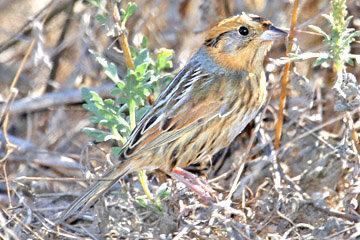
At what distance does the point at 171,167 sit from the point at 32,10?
2976 millimetres

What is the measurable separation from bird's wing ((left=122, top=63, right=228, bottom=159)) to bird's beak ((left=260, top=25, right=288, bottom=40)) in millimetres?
310

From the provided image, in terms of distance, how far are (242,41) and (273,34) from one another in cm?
18

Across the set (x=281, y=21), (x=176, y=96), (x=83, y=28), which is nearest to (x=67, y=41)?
(x=83, y=28)

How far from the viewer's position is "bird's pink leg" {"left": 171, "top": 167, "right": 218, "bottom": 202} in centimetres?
296

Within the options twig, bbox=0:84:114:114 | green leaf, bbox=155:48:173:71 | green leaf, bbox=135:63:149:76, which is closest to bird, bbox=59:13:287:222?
green leaf, bbox=155:48:173:71

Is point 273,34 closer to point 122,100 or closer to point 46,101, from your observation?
point 122,100

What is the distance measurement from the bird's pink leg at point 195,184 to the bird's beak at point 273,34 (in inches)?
32.3

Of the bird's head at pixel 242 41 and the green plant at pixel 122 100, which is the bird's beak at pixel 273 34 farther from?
the green plant at pixel 122 100

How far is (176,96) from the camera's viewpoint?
9.86ft

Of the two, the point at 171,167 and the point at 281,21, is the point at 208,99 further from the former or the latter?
the point at 281,21

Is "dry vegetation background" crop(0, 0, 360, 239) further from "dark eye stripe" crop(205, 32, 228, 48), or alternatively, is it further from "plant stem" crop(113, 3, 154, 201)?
"dark eye stripe" crop(205, 32, 228, 48)

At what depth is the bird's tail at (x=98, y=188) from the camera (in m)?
2.90

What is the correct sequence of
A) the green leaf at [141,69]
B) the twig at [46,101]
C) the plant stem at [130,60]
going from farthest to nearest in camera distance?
the twig at [46,101] < the plant stem at [130,60] < the green leaf at [141,69]

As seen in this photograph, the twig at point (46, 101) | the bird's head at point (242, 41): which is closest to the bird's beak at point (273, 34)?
the bird's head at point (242, 41)
